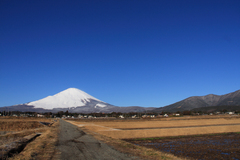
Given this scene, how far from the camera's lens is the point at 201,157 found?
18.1 metres

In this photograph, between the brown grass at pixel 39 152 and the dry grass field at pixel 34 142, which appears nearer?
the brown grass at pixel 39 152

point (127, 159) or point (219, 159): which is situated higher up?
point (127, 159)

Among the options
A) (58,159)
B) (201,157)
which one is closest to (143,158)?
(58,159)

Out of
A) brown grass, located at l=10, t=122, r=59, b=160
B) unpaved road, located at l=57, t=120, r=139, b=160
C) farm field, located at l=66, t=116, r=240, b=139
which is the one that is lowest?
farm field, located at l=66, t=116, r=240, b=139

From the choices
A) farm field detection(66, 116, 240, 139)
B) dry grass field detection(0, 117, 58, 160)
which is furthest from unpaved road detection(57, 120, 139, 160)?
farm field detection(66, 116, 240, 139)

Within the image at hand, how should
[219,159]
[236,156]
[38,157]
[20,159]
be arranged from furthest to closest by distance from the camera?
[236,156], [219,159], [38,157], [20,159]

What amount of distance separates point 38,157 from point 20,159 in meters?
1.23

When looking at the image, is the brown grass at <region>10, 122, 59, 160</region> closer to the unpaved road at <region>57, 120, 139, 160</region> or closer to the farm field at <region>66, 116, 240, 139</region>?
the unpaved road at <region>57, 120, 139, 160</region>

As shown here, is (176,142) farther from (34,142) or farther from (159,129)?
(34,142)

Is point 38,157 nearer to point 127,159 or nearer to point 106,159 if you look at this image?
point 106,159

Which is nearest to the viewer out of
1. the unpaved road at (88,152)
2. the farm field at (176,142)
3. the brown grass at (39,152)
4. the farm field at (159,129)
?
the brown grass at (39,152)

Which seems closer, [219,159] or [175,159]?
[175,159]

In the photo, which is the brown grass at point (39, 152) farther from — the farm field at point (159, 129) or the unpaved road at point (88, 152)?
the farm field at point (159, 129)

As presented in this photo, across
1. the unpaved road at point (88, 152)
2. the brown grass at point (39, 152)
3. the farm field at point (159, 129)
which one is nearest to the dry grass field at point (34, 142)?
the brown grass at point (39, 152)
